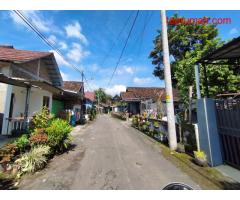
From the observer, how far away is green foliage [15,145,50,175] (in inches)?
165

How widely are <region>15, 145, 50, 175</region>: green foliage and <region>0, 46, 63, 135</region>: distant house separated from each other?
2755 millimetres

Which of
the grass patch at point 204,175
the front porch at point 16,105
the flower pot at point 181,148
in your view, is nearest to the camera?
the grass patch at point 204,175

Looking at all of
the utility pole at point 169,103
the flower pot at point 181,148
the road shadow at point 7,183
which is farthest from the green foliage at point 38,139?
the flower pot at point 181,148

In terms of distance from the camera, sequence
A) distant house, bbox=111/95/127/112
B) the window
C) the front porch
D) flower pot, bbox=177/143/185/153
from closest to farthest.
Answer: flower pot, bbox=177/143/185/153 < the front porch < the window < distant house, bbox=111/95/127/112

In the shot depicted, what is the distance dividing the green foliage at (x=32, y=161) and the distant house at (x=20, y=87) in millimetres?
2755

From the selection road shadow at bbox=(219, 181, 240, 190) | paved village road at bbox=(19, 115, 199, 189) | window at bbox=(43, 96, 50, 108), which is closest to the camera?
road shadow at bbox=(219, 181, 240, 190)

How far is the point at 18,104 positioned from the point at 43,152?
588 centimetres

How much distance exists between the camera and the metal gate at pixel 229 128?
13.6 ft

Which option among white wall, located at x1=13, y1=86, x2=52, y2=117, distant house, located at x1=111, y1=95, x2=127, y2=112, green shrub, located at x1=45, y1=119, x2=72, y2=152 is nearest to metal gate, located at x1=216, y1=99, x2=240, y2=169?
green shrub, located at x1=45, y1=119, x2=72, y2=152

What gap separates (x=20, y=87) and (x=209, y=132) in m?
10.1

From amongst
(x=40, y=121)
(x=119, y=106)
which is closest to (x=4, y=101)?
(x=40, y=121)

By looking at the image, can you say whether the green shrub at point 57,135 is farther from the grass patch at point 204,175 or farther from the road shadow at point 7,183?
the grass patch at point 204,175

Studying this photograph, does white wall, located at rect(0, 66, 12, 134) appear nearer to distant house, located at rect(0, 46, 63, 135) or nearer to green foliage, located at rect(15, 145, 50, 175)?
distant house, located at rect(0, 46, 63, 135)
